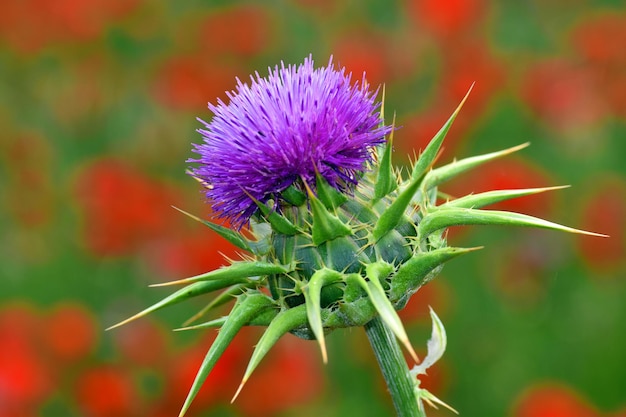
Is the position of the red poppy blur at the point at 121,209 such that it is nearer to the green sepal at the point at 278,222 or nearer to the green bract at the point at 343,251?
the green bract at the point at 343,251

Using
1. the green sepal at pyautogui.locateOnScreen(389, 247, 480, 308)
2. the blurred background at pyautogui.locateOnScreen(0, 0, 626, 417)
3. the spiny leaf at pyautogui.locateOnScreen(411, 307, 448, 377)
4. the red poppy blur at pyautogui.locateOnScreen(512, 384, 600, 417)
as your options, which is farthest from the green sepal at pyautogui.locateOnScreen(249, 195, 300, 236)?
the red poppy blur at pyautogui.locateOnScreen(512, 384, 600, 417)

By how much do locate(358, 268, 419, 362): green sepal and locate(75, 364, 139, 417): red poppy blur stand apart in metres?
2.31

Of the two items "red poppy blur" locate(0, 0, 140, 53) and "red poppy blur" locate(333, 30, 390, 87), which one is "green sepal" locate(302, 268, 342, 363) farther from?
"red poppy blur" locate(0, 0, 140, 53)

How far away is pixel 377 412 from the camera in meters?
4.88

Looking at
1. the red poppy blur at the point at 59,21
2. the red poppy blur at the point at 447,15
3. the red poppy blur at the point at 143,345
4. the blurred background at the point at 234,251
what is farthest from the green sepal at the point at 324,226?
the red poppy blur at the point at 59,21

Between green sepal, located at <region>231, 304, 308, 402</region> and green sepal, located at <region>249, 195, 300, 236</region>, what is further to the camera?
green sepal, located at <region>249, 195, 300, 236</region>

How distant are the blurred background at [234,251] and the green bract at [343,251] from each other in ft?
5.90

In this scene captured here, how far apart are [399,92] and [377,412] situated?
245 cm

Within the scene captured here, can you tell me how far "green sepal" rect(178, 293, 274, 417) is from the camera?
2.37 metres

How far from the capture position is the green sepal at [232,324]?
237 centimetres

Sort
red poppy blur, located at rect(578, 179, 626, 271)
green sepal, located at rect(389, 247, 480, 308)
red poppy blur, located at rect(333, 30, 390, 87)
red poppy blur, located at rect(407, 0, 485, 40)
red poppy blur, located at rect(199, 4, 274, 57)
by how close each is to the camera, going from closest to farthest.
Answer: green sepal, located at rect(389, 247, 480, 308)
red poppy blur, located at rect(578, 179, 626, 271)
red poppy blur, located at rect(407, 0, 485, 40)
red poppy blur, located at rect(333, 30, 390, 87)
red poppy blur, located at rect(199, 4, 274, 57)

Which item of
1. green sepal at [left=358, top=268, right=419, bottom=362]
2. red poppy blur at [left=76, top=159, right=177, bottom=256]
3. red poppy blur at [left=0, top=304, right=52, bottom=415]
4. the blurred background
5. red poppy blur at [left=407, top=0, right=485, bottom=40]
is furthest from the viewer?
red poppy blur at [left=407, top=0, right=485, bottom=40]

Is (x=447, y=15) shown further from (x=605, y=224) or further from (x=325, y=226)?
(x=325, y=226)

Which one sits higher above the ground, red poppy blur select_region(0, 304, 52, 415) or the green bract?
the green bract
